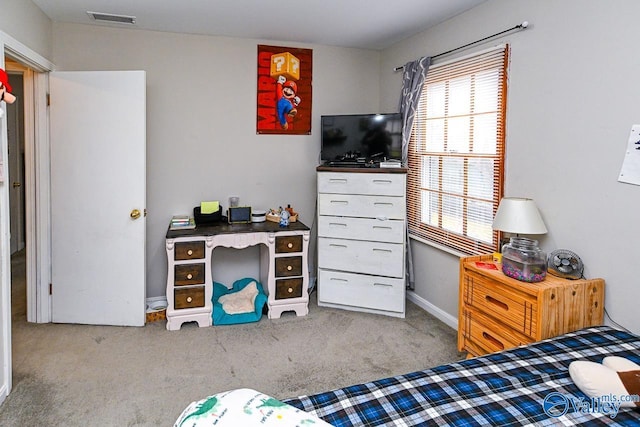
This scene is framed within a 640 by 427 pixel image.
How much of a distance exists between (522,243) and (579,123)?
0.72 m

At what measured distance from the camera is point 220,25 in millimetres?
3561

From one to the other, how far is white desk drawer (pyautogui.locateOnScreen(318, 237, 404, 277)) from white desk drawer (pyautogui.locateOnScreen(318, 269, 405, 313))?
2.4 inches

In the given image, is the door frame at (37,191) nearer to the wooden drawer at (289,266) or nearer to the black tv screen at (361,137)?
the wooden drawer at (289,266)

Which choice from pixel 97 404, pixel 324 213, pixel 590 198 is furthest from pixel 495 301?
pixel 97 404

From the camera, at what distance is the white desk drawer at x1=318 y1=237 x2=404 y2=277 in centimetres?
360

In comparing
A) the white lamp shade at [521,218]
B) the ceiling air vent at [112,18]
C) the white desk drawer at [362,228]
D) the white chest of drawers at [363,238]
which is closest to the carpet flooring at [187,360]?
the white chest of drawers at [363,238]

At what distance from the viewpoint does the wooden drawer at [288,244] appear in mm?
3631

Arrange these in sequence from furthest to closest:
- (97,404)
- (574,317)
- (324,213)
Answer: (324,213)
(97,404)
(574,317)

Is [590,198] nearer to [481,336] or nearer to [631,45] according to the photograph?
[631,45]

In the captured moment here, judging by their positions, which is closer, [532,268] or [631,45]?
[631,45]

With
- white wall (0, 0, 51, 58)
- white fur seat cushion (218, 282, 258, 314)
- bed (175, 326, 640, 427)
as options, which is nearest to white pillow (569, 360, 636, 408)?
bed (175, 326, 640, 427)

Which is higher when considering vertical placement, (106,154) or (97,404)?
(106,154)

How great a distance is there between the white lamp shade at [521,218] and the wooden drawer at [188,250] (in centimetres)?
220

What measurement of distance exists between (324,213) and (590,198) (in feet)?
6.63
